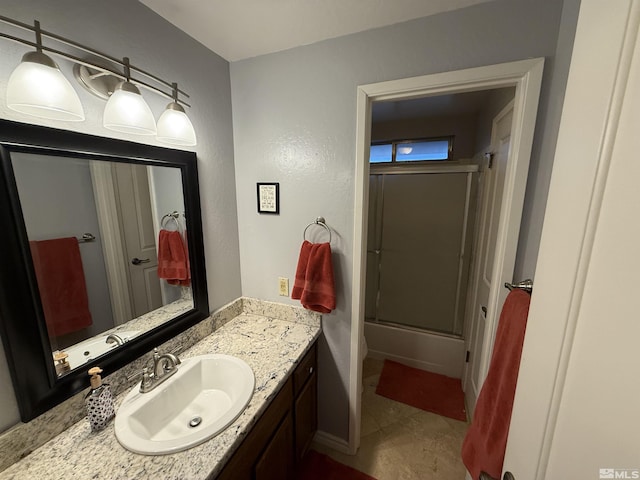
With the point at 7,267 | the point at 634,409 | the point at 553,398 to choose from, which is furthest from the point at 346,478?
the point at 7,267

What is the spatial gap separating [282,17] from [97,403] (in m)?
1.64

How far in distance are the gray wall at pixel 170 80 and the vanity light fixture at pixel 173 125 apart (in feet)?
0.31

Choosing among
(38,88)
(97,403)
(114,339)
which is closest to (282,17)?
(38,88)

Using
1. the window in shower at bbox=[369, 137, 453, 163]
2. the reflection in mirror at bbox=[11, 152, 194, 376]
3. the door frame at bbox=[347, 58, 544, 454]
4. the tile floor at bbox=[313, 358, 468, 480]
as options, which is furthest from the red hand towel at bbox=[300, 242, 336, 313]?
the window in shower at bbox=[369, 137, 453, 163]

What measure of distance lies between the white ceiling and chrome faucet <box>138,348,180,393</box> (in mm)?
1456

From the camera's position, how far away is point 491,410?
955mm

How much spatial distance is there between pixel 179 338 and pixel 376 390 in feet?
5.45

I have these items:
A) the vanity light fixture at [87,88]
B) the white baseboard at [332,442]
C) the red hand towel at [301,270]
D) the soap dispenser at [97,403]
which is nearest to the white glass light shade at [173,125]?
the vanity light fixture at [87,88]

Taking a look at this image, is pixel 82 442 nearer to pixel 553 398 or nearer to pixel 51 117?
pixel 51 117

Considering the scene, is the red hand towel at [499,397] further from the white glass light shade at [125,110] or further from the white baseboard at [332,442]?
the white glass light shade at [125,110]

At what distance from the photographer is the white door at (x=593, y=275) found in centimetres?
33

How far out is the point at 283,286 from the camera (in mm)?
1589

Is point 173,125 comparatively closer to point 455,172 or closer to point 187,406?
point 187,406

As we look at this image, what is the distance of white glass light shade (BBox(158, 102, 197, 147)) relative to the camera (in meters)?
1.03
